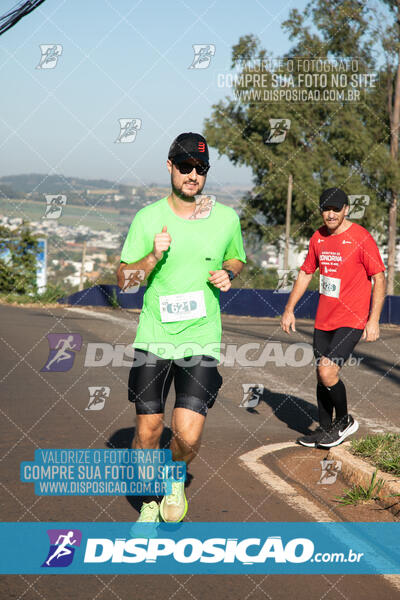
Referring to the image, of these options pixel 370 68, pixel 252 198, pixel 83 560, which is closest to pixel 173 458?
pixel 83 560

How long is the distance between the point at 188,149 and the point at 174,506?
1939 mm

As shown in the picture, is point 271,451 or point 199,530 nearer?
point 199,530

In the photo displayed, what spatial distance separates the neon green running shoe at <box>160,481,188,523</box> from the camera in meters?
4.10

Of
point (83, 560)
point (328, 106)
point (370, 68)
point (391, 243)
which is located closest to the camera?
point (83, 560)

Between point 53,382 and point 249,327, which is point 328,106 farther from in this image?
point 53,382

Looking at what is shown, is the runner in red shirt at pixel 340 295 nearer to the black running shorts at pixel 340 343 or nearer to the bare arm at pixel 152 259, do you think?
the black running shorts at pixel 340 343

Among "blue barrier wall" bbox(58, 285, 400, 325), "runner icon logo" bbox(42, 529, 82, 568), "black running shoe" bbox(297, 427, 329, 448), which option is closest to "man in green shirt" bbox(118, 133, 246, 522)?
"runner icon logo" bbox(42, 529, 82, 568)

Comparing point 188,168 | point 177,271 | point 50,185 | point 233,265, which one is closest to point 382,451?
point 233,265

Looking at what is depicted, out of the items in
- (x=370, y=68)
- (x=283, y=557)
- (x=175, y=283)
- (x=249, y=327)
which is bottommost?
(x=249, y=327)

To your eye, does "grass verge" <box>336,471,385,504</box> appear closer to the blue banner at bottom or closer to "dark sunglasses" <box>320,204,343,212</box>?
the blue banner at bottom

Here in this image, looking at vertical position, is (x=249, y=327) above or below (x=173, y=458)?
below

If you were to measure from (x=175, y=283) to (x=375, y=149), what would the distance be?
129 ft

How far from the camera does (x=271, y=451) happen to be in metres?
6.09

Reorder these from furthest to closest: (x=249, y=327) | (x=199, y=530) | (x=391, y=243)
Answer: (x=391, y=243) → (x=249, y=327) → (x=199, y=530)
